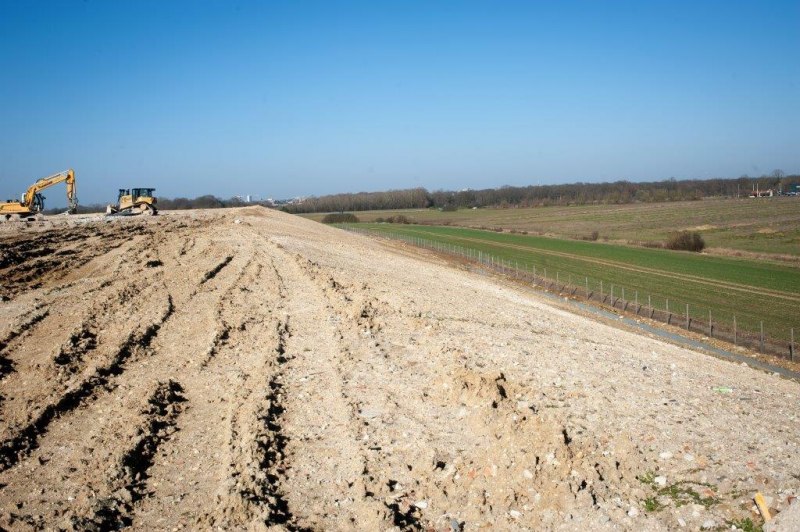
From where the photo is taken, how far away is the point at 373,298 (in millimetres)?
19109

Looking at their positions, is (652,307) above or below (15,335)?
below

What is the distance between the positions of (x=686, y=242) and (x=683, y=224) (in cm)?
2456

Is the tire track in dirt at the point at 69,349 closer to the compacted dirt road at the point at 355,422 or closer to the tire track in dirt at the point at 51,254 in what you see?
the compacted dirt road at the point at 355,422

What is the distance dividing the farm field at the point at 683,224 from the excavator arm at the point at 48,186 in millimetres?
60797

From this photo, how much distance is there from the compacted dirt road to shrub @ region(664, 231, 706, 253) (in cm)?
5148

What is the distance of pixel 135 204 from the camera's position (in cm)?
5772

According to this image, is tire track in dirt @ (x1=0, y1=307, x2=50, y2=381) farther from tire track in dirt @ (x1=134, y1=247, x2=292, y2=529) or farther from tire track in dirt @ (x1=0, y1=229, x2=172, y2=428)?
tire track in dirt @ (x1=134, y1=247, x2=292, y2=529)

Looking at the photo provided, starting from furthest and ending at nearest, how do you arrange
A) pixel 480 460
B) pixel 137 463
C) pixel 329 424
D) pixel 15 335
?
pixel 15 335
pixel 329 424
pixel 480 460
pixel 137 463

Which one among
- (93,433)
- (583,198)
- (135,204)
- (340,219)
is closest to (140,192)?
(135,204)

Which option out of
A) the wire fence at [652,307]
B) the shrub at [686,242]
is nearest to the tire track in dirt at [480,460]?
the wire fence at [652,307]

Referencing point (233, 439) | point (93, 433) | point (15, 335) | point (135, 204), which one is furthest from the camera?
point (135, 204)

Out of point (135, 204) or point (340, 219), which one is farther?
point (340, 219)

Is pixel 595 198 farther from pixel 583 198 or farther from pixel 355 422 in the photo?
pixel 355 422

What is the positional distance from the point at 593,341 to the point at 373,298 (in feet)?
22.1
